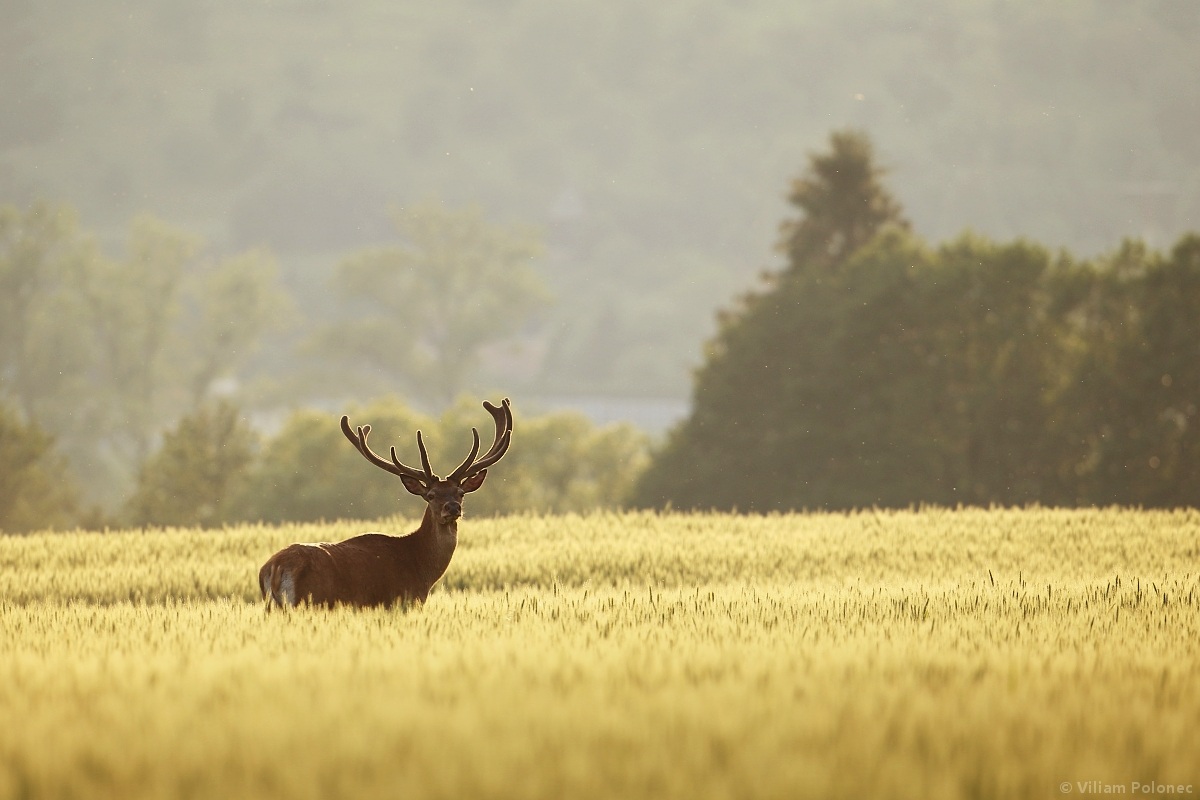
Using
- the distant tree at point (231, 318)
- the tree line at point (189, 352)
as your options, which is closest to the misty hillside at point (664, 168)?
the tree line at point (189, 352)

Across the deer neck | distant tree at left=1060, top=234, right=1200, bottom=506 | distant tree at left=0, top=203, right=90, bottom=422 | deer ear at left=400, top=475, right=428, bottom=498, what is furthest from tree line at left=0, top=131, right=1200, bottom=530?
deer ear at left=400, top=475, right=428, bottom=498

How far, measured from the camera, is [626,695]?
317 inches

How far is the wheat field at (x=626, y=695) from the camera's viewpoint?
6477mm

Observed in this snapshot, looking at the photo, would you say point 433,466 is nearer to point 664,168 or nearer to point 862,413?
point 862,413

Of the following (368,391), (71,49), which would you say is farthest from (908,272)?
(71,49)

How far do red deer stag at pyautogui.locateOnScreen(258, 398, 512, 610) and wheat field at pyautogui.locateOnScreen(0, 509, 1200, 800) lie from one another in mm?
370

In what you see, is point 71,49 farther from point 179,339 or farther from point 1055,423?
point 1055,423

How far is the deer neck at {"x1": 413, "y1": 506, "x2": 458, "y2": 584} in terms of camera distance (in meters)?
13.0

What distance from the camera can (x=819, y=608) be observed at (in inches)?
501

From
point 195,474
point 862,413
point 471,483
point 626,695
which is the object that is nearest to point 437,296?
point 195,474

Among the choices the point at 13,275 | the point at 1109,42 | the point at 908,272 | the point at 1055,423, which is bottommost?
the point at 1055,423

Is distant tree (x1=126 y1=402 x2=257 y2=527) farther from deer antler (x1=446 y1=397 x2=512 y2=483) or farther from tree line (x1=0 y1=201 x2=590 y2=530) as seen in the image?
deer antler (x1=446 y1=397 x2=512 y2=483)

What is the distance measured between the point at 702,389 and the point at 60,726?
38.5 metres

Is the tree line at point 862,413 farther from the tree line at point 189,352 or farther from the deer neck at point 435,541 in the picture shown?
the deer neck at point 435,541
